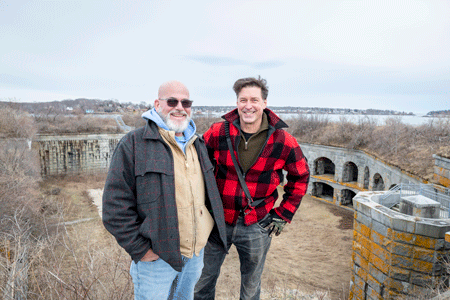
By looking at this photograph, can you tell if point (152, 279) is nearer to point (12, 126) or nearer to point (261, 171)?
point (261, 171)

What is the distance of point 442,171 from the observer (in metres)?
8.38

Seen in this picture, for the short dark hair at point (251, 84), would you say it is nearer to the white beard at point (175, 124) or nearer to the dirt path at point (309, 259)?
the white beard at point (175, 124)

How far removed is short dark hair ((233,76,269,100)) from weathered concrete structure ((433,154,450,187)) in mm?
8209

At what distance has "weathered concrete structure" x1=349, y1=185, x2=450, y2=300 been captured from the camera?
5.36 metres

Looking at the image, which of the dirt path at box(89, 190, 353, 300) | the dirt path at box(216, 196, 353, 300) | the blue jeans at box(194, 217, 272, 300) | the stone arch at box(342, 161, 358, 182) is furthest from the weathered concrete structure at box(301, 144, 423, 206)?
the blue jeans at box(194, 217, 272, 300)

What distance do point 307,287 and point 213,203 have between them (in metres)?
9.39

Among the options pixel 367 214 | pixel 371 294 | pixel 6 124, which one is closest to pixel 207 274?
pixel 367 214

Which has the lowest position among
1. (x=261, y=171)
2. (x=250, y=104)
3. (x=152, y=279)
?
(x=152, y=279)

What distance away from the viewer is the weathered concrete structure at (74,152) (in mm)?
26000

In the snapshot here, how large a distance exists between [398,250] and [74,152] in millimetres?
29161

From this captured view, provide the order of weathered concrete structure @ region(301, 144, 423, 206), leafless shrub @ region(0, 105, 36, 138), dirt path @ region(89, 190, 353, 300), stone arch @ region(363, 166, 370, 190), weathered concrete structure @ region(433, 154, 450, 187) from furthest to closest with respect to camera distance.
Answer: leafless shrub @ region(0, 105, 36, 138), stone arch @ region(363, 166, 370, 190), weathered concrete structure @ region(301, 144, 423, 206), dirt path @ region(89, 190, 353, 300), weathered concrete structure @ region(433, 154, 450, 187)

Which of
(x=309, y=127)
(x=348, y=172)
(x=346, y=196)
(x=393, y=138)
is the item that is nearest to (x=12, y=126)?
(x=348, y=172)

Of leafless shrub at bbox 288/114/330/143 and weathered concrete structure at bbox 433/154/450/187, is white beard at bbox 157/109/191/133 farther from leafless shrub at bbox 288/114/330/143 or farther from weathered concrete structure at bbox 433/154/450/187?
leafless shrub at bbox 288/114/330/143

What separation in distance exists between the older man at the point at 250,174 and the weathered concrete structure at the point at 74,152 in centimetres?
2818
